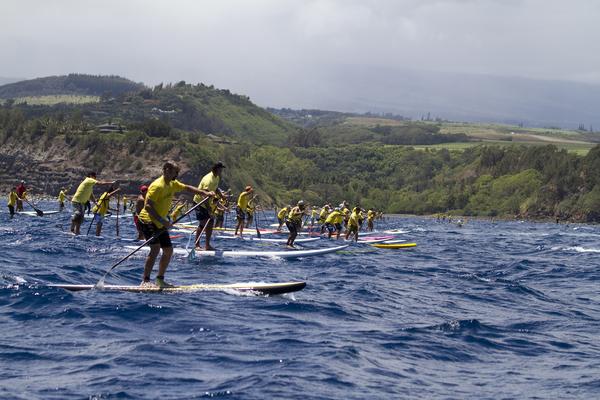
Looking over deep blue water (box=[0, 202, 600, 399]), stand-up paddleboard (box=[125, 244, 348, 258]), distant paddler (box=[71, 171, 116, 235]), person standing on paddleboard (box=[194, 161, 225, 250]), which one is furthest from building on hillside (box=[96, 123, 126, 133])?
deep blue water (box=[0, 202, 600, 399])

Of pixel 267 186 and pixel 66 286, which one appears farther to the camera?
pixel 267 186

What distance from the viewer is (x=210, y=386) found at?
10445mm

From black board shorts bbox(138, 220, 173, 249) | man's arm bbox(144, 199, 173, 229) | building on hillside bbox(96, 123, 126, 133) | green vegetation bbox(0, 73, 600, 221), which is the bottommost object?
green vegetation bbox(0, 73, 600, 221)

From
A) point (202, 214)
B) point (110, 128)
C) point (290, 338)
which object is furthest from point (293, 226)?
point (110, 128)

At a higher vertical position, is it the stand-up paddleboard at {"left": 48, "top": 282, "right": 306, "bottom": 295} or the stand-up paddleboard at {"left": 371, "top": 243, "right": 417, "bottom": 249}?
the stand-up paddleboard at {"left": 48, "top": 282, "right": 306, "bottom": 295}

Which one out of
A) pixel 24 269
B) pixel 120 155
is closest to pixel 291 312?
pixel 24 269

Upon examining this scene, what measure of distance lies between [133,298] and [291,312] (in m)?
2.91

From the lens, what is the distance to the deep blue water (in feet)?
35.4

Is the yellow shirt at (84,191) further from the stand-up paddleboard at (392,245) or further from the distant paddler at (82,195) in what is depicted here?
the stand-up paddleboard at (392,245)

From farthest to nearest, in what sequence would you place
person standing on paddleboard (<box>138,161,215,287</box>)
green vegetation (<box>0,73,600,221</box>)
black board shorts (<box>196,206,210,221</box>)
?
green vegetation (<box>0,73,600,221</box>), black board shorts (<box>196,206,210,221</box>), person standing on paddleboard (<box>138,161,215,287</box>)

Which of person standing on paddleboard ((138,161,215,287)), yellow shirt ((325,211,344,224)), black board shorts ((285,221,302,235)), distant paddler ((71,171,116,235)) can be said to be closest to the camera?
person standing on paddleboard ((138,161,215,287))

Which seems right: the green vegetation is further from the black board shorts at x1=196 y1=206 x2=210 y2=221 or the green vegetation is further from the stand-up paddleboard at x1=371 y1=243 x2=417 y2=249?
the black board shorts at x1=196 y1=206 x2=210 y2=221

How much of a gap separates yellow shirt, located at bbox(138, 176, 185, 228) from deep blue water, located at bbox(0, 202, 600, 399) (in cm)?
163

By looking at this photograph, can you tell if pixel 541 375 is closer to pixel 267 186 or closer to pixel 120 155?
pixel 120 155
